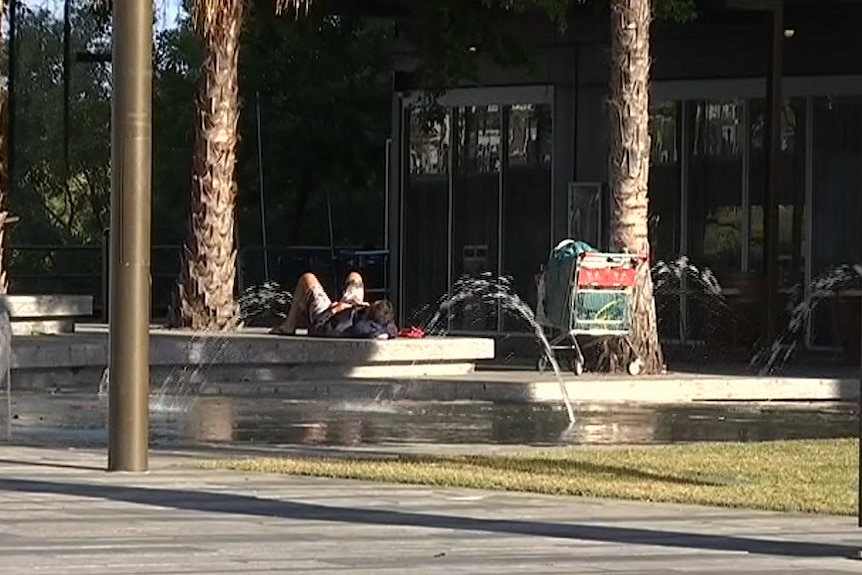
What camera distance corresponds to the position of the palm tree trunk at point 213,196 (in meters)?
25.2

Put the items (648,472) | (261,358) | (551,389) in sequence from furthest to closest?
(261,358), (551,389), (648,472)

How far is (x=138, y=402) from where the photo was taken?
42.8ft

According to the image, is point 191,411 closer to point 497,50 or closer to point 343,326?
point 343,326

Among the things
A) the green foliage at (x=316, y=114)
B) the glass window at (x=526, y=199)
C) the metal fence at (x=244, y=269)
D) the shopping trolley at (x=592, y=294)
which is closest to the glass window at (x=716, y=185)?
the glass window at (x=526, y=199)

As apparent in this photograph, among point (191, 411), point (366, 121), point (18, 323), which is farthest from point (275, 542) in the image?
point (366, 121)

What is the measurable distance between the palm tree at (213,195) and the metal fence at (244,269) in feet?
39.6

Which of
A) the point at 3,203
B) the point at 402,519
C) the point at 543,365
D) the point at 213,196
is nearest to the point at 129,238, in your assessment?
the point at 402,519

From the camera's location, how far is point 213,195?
25.3 meters

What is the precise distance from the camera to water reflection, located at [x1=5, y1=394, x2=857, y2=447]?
16.5 metres

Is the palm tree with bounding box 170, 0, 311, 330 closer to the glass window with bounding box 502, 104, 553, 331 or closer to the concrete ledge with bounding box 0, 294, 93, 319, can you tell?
the concrete ledge with bounding box 0, 294, 93, 319

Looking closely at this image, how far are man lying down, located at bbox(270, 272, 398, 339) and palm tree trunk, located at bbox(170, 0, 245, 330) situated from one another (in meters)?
1.25

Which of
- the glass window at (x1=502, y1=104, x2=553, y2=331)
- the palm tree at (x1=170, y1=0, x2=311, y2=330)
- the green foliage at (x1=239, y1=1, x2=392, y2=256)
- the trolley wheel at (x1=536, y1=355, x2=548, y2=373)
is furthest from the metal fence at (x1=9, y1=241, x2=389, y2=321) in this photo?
the trolley wheel at (x1=536, y1=355, x2=548, y2=373)

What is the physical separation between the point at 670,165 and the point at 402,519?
20.9 m

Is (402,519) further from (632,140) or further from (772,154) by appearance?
(772,154)
